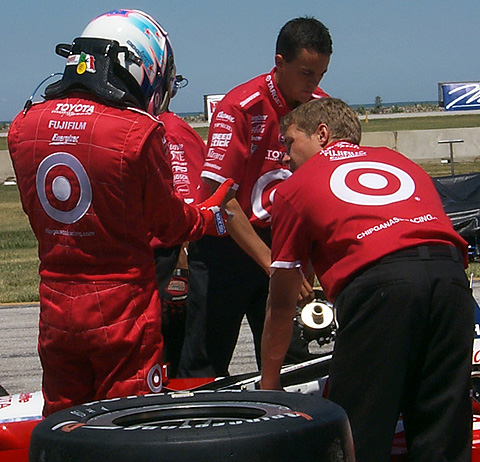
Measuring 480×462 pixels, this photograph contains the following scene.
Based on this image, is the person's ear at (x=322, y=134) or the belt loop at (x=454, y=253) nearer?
the belt loop at (x=454, y=253)

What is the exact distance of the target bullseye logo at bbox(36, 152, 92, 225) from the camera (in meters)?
2.62

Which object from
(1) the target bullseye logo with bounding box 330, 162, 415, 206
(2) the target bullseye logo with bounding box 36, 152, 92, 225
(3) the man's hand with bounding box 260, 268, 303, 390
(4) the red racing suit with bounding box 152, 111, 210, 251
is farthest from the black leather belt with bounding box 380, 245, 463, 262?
(4) the red racing suit with bounding box 152, 111, 210, 251

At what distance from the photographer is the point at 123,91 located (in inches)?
105

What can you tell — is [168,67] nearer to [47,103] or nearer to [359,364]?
[47,103]

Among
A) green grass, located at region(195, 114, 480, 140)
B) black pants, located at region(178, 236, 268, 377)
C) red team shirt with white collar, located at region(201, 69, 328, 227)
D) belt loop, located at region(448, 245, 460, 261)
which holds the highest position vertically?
green grass, located at region(195, 114, 480, 140)

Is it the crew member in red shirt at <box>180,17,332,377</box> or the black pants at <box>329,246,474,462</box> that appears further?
the crew member in red shirt at <box>180,17,332,377</box>

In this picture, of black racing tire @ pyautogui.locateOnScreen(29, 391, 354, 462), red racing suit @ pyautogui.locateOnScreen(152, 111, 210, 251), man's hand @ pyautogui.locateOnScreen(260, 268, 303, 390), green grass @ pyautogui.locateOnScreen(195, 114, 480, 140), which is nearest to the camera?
black racing tire @ pyautogui.locateOnScreen(29, 391, 354, 462)

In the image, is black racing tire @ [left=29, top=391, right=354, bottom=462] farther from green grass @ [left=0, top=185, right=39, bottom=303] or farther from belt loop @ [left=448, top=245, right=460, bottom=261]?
green grass @ [left=0, top=185, right=39, bottom=303]

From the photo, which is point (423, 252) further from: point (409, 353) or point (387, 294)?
point (409, 353)

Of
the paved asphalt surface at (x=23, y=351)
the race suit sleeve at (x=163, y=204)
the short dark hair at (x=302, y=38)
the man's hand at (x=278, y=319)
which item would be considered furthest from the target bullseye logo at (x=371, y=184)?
the paved asphalt surface at (x=23, y=351)

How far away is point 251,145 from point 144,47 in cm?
121

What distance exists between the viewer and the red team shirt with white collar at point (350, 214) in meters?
2.59

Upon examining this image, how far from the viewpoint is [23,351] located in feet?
21.3

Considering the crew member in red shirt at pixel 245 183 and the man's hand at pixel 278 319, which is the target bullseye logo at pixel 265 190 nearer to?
the crew member in red shirt at pixel 245 183
